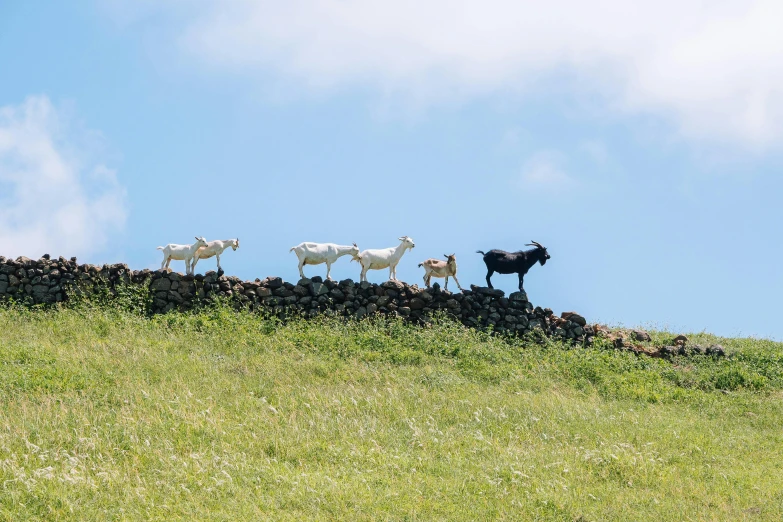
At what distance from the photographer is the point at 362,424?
14.6 meters

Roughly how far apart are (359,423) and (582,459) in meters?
3.86

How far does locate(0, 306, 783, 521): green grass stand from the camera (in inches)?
448

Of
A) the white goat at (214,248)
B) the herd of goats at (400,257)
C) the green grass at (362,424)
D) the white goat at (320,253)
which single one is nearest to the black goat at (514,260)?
the herd of goats at (400,257)

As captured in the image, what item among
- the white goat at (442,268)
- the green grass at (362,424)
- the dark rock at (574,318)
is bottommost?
the green grass at (362,424)

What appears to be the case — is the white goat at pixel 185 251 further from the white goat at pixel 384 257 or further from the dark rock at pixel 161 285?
the white goat at pixel 384 257

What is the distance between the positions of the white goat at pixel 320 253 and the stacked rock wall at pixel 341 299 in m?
0.90

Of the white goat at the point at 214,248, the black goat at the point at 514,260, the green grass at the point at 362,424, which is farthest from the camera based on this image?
the white goat at the point at 214,248

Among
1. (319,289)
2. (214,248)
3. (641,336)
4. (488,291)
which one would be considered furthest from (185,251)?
(641,336)

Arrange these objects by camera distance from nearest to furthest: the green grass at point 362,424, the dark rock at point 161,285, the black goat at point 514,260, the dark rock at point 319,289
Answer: the green grass at point 362,424 < the dark rock at point 319,289 < the dark rock at point 161,285 < the black goat at point 514,260

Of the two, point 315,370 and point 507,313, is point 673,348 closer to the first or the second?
point 507,313

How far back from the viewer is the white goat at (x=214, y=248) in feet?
84.6

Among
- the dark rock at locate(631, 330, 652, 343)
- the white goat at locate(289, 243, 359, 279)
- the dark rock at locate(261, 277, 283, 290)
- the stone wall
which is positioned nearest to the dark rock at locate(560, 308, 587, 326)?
the stone wall

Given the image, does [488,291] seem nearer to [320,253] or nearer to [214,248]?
[320,253]

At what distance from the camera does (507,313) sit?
24203 millimetres
